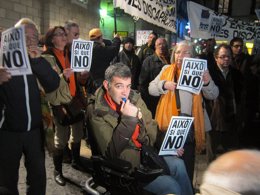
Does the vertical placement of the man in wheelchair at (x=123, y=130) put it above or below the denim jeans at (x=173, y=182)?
above

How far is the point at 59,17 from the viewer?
30.1ft

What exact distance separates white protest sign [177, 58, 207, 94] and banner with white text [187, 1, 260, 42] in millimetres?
4924

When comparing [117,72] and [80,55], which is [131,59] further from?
[117,72]

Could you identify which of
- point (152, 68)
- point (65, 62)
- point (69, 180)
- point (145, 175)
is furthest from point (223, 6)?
point (145, 175)

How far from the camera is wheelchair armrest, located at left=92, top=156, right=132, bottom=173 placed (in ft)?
8.32

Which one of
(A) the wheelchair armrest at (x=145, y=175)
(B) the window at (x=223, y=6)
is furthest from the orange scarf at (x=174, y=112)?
(B) the window at (x=223, y=6)

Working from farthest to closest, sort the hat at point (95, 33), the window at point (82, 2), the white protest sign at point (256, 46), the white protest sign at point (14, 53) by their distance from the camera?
the window at point (82, 2) < the white protest sign at point (256, 46) < the hat at point (95, 33) < the white protest sign at point (14, 53)

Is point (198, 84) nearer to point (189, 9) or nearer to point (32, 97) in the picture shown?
point (32, 97)

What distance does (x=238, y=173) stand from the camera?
115cm

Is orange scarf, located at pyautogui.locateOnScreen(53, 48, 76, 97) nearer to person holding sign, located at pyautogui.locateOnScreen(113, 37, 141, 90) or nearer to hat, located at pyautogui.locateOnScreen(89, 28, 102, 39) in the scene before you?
hat, located at pyautogui.locateOnScreen(89, 28, 102, 39)

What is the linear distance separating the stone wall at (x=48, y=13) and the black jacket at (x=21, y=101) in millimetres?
4276

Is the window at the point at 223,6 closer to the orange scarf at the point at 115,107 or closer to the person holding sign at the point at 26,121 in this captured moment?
the orange scarf at the point at 115,107

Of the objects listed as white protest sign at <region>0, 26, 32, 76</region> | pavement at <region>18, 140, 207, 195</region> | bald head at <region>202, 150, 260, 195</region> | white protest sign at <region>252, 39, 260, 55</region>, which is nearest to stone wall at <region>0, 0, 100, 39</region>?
pavement at <region>18, 140, 207, 195</region>

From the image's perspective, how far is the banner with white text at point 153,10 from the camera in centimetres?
625
